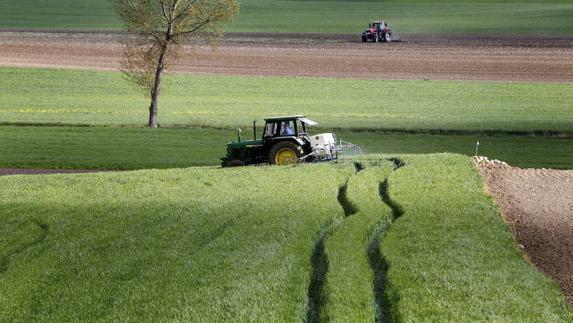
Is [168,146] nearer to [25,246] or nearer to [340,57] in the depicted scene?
[25,246]

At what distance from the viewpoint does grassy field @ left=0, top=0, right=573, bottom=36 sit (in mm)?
123625

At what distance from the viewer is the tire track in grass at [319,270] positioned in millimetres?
18109

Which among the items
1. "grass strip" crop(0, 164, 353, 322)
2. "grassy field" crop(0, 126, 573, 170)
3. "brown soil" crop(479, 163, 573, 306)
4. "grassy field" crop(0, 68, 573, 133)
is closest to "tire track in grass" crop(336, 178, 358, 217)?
"grass strip" crop(0, 164, 353, 322)

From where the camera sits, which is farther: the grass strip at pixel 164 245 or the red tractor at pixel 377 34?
the red tractor at pixel 377 34

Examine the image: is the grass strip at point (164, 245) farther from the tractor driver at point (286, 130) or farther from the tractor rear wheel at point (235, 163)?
the tractor rear wheel at point (235, 163)

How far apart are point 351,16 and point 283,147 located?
104m

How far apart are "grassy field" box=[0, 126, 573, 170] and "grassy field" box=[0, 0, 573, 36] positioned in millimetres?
66454

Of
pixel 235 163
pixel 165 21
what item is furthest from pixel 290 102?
pixel 235 163

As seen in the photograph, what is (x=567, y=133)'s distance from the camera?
2108 inches

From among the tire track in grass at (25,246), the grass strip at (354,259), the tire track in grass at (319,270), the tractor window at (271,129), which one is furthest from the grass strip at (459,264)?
the tractor window at (271,129)

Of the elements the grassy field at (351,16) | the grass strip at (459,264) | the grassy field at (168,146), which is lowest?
the grassy field at (168,146)

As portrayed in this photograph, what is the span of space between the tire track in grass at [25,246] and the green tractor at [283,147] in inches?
469

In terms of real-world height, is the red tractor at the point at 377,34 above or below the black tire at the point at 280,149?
above

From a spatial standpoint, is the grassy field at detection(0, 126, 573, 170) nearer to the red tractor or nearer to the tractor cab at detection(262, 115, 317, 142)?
the tractor cab at detection(262, 115, 317, 142)
